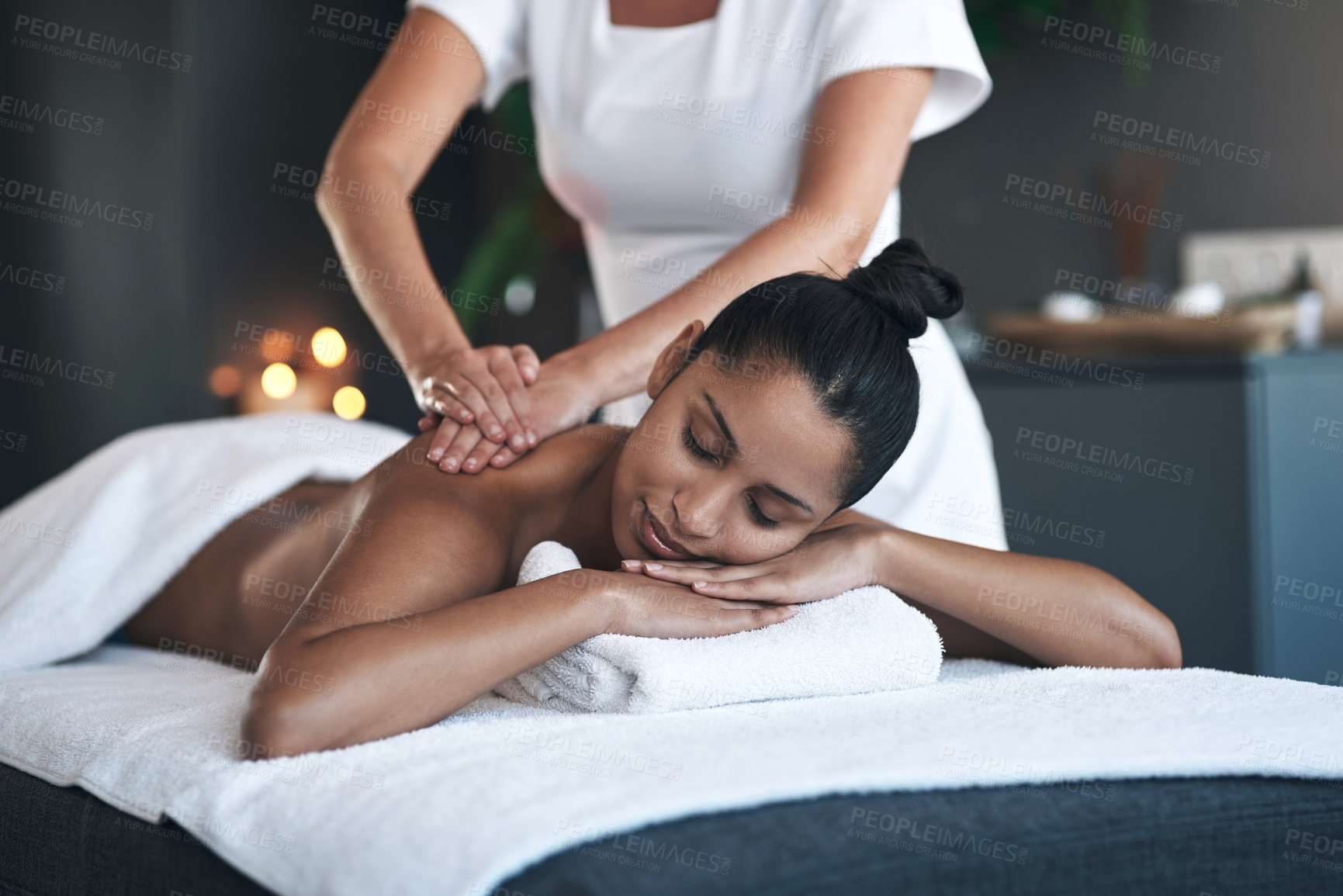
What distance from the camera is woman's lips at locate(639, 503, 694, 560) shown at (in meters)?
1.11

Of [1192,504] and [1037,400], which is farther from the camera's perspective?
[1037,400]

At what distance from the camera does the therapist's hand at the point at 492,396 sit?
1244 mm

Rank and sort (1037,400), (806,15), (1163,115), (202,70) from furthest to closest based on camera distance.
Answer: (202,70), (1163,115), (1037,400), (806,15)

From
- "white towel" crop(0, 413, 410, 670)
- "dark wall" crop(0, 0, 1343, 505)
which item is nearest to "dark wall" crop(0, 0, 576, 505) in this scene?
"dark wall" crop(0, 0, 1343, 505)

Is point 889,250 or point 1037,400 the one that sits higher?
point 889,250

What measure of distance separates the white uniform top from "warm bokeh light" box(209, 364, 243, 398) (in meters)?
2.03

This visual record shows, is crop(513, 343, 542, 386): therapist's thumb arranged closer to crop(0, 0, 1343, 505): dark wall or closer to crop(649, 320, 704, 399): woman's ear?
crop(649, 320, 704, 399): woman's ear

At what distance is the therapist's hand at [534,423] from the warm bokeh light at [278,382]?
7.67 feet

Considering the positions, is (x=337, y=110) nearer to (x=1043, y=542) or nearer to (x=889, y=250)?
(x=1043, y=542)

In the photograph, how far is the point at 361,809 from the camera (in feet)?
2.51

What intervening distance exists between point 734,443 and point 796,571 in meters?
0.15

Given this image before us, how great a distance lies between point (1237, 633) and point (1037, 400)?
1.68 feet

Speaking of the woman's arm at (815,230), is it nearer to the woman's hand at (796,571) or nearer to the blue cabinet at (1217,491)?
the woman's hand at (796,571)

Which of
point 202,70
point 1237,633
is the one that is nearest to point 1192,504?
point 1237,633
